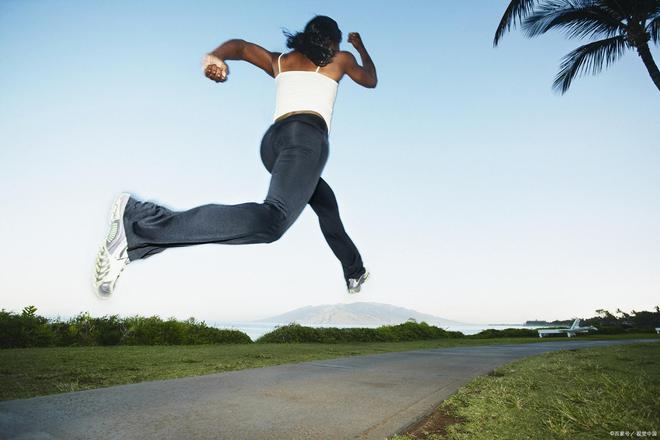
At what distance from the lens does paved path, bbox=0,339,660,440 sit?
1526 mm

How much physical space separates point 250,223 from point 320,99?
0.95 m

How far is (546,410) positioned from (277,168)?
1.86 meters

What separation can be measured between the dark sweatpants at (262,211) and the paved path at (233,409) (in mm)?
764

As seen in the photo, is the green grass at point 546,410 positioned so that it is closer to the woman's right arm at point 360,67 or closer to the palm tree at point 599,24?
the woman's right arm at point 360,67

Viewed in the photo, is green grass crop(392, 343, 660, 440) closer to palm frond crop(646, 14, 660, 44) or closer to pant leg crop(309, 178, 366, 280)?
pant leg crop(309, 178, 366, 280)

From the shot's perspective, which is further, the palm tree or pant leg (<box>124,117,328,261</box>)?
the palm tree

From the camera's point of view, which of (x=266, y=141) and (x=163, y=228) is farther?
(x=266, y=141)

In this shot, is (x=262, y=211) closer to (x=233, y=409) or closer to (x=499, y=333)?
(x=233, y=409)

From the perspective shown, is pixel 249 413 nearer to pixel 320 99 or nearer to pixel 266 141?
pixel 266 141

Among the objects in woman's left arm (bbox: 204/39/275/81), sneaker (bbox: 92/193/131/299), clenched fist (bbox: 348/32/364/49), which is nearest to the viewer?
sneaker (bbox: 92/193/131/299)

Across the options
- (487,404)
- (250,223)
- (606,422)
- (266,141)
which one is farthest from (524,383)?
(266,141)

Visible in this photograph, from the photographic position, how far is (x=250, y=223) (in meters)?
1.83

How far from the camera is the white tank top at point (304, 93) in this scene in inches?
88.7

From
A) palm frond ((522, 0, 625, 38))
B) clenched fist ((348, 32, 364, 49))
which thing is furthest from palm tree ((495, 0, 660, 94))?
clenched fist ((348, 32, 364, 49))
